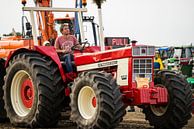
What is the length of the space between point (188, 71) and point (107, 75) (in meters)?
13.8

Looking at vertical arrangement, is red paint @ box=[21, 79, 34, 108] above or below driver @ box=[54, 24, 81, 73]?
below

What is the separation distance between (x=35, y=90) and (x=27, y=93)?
0.75 meters

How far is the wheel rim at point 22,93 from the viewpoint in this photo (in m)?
9.91

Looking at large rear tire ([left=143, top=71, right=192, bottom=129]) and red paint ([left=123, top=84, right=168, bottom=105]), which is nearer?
red paint ([left=123, top=84, right=168, bottom=105])

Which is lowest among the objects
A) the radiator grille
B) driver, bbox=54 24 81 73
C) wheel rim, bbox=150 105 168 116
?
wheel rim, bbox=150 105 168 116

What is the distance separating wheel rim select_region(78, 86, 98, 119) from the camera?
336 inches

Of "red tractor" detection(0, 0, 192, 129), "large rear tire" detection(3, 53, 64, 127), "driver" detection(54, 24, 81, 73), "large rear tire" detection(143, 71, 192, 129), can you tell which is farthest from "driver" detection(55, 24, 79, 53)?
"large rear tire" detection(143, 71, 192, 129)

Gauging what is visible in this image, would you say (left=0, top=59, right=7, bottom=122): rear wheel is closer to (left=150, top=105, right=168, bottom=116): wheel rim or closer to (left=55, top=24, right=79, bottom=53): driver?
→ (left=55, top=24, right=79, bottom=53): driver

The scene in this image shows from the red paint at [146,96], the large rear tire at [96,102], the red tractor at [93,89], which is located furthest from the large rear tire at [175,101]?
Answer: the large rear tire at [96,102]

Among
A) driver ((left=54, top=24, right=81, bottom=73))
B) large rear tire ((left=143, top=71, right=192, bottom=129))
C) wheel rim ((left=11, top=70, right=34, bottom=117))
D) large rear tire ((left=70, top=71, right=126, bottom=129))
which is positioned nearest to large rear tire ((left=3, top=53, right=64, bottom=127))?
wheel rim ((left=11, top=70, right=34, bottom=117))

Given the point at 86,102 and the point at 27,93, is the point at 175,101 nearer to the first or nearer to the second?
the point at 86,102

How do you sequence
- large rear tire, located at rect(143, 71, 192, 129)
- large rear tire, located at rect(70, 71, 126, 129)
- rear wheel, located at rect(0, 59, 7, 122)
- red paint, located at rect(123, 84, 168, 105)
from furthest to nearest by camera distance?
rear wheel, located at rect(0, 59, 7, 122) → large rear tire, located at rect(143, 71, 192, 129) → red paint, located at rect(123, 84, 168, 105) → large rear tire, located at rect(70, 71, 126, 129)

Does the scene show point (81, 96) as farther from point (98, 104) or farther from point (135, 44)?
point (135, 44)

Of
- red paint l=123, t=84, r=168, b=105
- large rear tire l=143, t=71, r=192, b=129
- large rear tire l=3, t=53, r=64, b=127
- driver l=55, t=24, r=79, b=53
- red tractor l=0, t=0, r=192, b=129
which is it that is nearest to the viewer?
red tractor l=0, t=0, r=192, b=129
